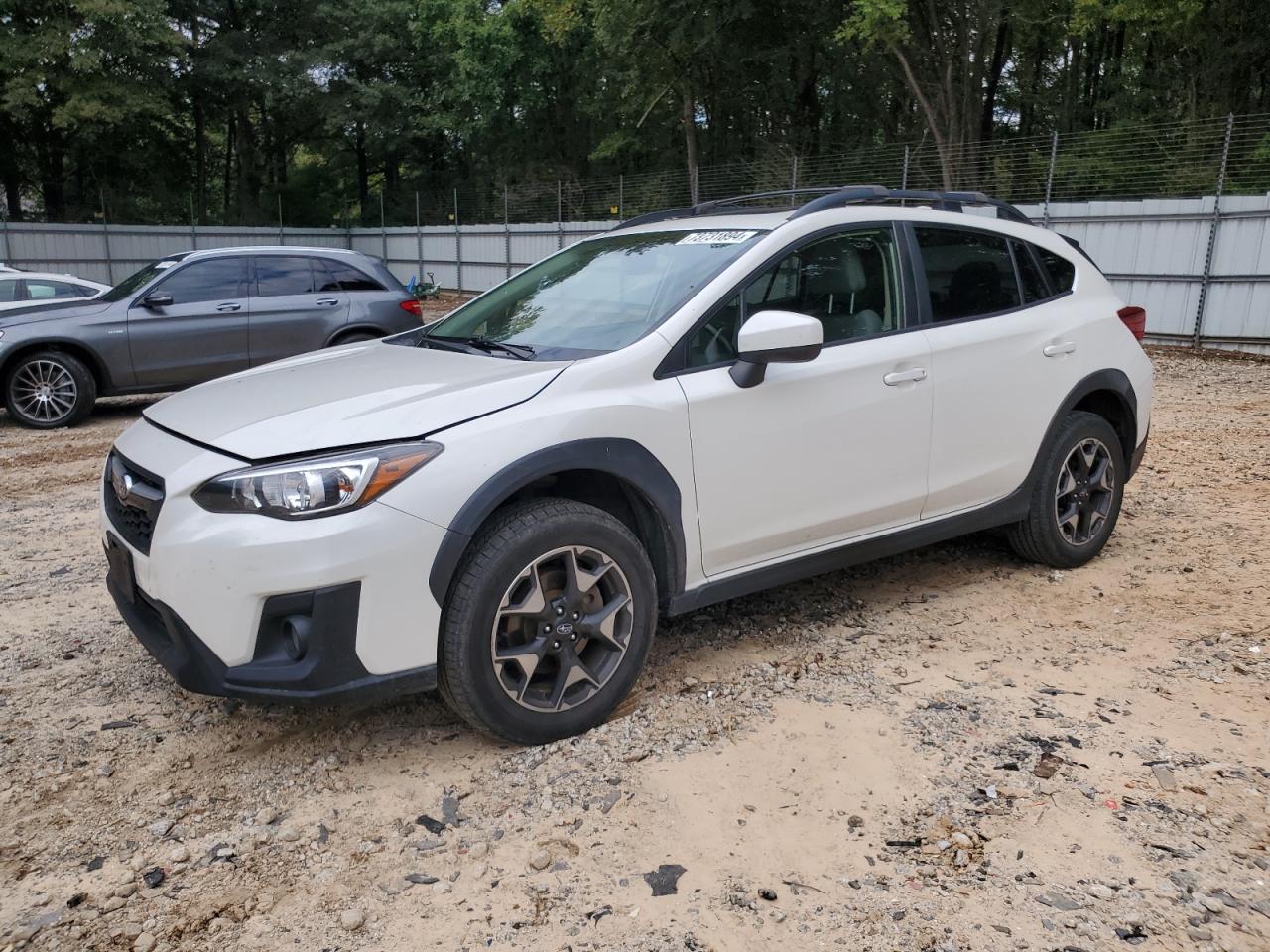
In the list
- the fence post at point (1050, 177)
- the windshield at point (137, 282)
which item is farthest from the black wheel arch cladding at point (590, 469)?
the fence post at point (1050, 177)

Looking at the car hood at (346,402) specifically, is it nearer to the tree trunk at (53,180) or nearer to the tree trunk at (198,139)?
the tree trunk at (198,139)

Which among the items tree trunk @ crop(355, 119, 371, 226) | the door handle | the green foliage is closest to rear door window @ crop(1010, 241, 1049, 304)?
the door handle

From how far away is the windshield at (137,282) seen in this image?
9539 mm

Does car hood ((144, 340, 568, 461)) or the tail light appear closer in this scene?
car hood ((144, 340, 568, 461))

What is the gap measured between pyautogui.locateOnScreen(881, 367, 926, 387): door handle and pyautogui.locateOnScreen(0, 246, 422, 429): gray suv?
742 centimetres

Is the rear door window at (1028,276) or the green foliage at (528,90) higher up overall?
the green foliage at (528,90)

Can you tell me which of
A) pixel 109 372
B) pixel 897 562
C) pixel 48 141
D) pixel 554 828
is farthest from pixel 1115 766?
pixel 48 141

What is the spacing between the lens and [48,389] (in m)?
9.22

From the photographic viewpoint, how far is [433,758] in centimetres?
322

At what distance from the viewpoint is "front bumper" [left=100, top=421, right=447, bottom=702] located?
9.04 ft

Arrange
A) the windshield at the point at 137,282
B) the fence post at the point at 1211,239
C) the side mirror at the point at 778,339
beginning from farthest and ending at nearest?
the fence post at the point at 1211,239 → the windshield at the point at 137,282 → the side mirror at the point at 778,339

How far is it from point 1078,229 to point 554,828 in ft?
51.3

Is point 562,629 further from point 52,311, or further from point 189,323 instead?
point 52,311

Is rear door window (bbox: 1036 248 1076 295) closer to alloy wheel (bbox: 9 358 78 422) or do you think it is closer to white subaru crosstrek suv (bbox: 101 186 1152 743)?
white subaru crosstrek suv (bbox: 101 186 1152 743)
